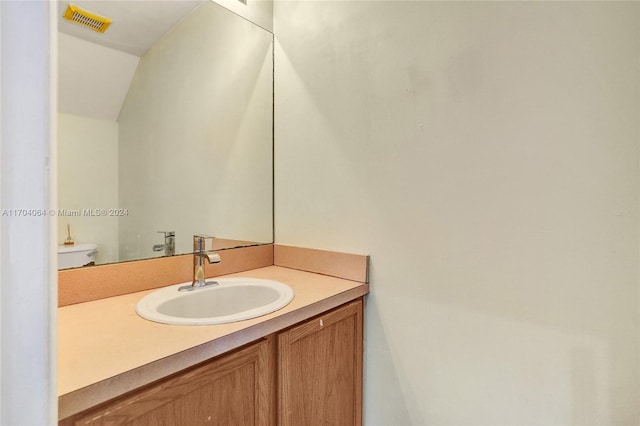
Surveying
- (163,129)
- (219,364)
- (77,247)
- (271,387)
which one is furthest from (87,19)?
(271,387)

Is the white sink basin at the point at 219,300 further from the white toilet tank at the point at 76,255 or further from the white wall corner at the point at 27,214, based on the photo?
the white wall corner at the point at 27,214

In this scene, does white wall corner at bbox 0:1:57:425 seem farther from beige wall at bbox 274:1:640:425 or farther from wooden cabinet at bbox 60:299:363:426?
beige wall at bbox 274:1:640:425

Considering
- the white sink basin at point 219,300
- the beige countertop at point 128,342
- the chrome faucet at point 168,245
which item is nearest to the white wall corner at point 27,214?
the beige countertop at point 128,342

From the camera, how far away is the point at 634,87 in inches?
31.2

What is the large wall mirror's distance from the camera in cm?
112

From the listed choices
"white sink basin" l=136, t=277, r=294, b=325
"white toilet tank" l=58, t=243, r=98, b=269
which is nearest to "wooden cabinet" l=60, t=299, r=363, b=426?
"white sink basin" l=136, t=277, r=294, b=325

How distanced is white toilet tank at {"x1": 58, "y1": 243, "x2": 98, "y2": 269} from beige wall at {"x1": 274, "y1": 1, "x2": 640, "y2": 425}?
84 cm

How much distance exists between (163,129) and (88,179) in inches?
15.4

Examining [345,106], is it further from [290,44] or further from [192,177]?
[192,177]

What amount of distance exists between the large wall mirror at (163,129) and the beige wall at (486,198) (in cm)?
39

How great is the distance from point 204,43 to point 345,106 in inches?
29.7

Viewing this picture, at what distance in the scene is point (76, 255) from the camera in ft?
3.42

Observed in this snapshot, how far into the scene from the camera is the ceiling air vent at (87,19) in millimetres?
1082

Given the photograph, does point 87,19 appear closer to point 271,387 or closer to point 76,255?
point 76,255
